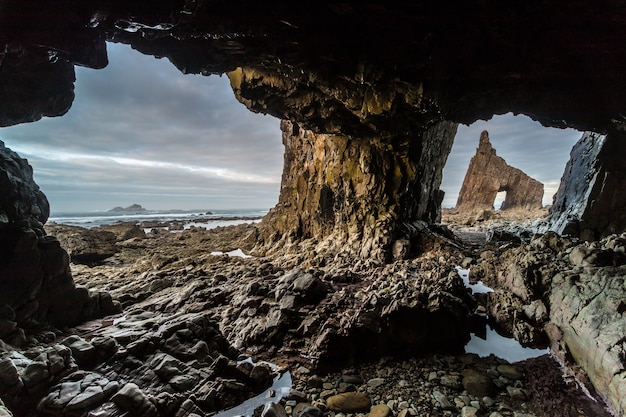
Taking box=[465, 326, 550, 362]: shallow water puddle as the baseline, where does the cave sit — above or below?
above

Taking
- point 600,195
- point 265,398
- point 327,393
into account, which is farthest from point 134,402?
point 600,195

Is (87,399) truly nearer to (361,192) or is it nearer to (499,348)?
(499,348)

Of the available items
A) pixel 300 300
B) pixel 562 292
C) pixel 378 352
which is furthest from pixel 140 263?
pixel 562 292

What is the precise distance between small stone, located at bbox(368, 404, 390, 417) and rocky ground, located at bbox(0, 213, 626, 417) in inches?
0.8

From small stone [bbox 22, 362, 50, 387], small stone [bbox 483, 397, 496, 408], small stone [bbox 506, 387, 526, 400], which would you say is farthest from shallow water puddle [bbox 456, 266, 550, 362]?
small stone [bbox 22, 362, 50, 387]

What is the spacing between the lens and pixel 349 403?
17.0 ft

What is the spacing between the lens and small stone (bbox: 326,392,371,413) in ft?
16.7

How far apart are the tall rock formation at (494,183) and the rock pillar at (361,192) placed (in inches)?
1071

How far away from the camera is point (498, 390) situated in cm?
551

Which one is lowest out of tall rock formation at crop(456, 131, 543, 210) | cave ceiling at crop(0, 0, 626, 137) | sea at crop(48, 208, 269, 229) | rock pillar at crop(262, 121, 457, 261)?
sea at crop(48, 208, 269, 229)

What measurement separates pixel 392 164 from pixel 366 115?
14.1ft

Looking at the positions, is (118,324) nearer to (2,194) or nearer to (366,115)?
(2,194)

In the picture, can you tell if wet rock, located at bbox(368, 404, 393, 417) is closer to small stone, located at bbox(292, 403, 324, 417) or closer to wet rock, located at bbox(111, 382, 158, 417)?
small stone, located at bbox(292, 403, 324, 417)

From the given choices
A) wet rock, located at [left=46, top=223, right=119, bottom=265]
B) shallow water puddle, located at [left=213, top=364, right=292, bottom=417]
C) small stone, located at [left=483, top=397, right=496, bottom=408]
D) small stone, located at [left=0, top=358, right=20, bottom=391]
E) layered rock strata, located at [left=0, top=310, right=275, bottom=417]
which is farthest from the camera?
wet rock, located at [left=46, top=223, right=119, bottom=265]
